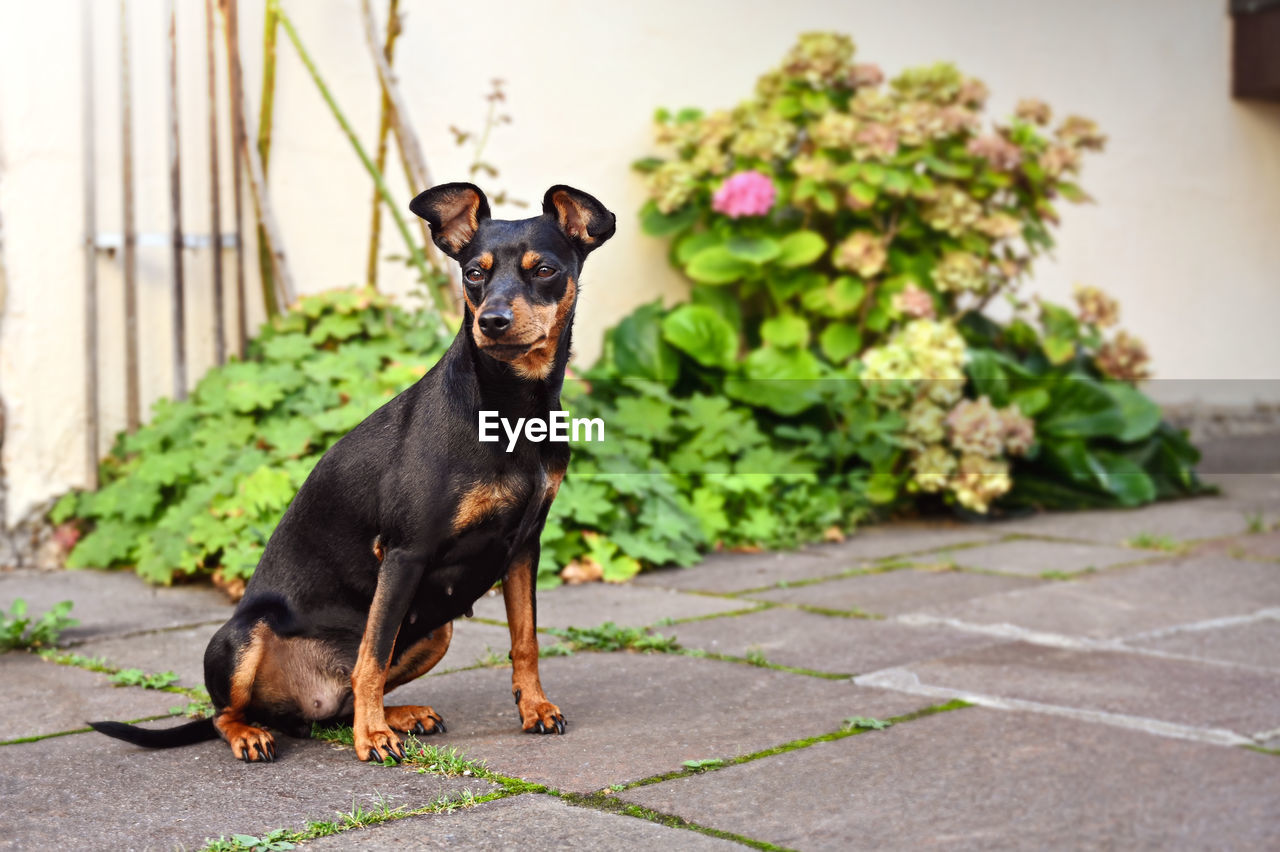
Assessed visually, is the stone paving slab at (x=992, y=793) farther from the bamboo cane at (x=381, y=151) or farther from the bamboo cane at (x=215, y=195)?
the bamboo cane at (x=381, y=151)

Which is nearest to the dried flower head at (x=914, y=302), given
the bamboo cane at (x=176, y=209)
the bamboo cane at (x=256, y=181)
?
the bamboo cane at (x=256, y=181)

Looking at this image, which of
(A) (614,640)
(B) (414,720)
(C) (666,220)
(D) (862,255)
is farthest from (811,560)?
(B) (414,720)

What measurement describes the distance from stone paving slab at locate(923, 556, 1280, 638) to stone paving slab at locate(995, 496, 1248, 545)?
65 cm

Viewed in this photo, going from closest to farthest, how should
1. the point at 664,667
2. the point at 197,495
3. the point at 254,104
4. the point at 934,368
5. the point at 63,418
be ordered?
the point at 664,667 < the point at 197,495 < the point at 63,418 < the point at 254,104 < the point at 934,368

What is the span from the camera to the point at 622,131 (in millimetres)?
6336

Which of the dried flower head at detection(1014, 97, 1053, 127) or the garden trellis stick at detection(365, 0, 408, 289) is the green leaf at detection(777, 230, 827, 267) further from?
the garden trellis stick at detection(365, 0, 408, 289)

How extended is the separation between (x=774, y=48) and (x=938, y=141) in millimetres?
1038

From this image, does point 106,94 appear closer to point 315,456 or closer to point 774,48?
point 315,456

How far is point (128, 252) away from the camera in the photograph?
4727 millimetres

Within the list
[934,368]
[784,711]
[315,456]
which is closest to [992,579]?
[934,368]

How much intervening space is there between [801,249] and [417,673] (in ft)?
12.6

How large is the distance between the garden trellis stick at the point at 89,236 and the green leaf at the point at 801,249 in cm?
300

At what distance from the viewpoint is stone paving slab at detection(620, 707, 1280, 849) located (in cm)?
216

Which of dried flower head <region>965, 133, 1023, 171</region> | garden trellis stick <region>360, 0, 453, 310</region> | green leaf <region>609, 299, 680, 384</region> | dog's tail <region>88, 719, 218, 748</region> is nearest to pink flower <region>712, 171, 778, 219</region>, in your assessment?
green leaf <region>609, 299, 680, 384</region>
